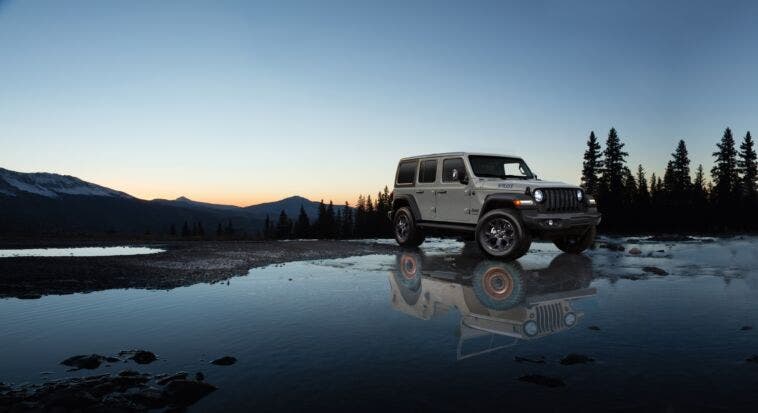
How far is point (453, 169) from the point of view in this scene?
39.0 feet

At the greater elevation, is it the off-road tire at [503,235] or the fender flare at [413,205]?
the fender flare at [413,205]

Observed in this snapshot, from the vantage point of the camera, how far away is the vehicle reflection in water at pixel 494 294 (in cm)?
438

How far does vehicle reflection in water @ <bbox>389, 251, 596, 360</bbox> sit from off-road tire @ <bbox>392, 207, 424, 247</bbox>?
3.48 meters

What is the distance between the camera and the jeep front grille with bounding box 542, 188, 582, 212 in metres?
9.89

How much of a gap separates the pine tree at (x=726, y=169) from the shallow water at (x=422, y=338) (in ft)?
234

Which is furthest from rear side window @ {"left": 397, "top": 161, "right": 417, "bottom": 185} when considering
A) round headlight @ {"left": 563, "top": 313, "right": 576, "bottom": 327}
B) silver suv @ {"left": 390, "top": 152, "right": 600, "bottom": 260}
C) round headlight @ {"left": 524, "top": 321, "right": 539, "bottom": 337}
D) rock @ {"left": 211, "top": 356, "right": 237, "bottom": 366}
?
rock @ {"left": 211, "top": 356, "right": 237, "bottom": 366}

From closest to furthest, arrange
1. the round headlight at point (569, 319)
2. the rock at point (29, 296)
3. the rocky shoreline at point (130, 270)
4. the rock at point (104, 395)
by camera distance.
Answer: the rock at point (104, 395), the round headlight at point (569, 319), the rock at point (29, 296), the rocky shoreline at point (130, 270)

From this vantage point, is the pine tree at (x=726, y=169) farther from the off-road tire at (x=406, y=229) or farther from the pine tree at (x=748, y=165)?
the off-road tire at (x=406, y=229)

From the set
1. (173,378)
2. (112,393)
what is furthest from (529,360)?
(112,393)

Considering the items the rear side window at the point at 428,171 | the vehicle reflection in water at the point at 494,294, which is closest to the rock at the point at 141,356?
the vehicle reflection in water at the point at 494,294

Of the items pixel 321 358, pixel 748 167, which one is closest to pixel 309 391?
pixel 321 358

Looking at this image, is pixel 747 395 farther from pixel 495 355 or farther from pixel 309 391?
pixel 309 391

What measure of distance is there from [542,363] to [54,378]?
3400 millimetres

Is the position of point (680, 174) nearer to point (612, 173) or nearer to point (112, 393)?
point (612, 173)
